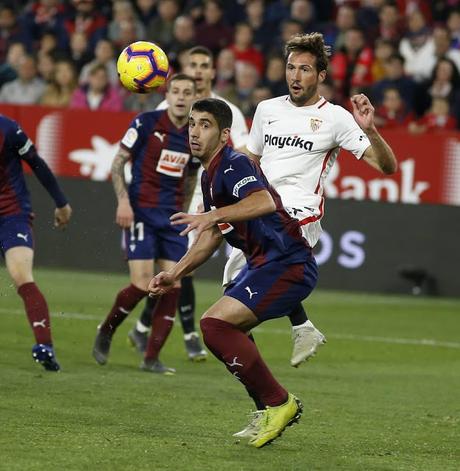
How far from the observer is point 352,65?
58.4ft

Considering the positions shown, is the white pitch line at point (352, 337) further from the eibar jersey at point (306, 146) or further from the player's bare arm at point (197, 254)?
the player's bare arm at point (197, 254)

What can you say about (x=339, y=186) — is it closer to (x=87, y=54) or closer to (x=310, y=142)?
(x=87, y=54)

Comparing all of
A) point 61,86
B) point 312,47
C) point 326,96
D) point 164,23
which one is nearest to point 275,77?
point 326,96

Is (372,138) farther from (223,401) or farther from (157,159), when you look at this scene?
(157,159)

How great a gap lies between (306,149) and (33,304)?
2605 millimetres

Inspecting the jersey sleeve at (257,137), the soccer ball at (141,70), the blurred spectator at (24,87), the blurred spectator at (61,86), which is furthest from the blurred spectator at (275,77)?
the jersey sleeve at (257,137)

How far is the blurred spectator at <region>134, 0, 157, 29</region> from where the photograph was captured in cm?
2034

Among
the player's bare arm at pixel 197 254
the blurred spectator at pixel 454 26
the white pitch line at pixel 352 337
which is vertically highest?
the blurred spectator at pixel 454 26

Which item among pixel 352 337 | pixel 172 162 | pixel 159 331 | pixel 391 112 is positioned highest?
pixel 391 112

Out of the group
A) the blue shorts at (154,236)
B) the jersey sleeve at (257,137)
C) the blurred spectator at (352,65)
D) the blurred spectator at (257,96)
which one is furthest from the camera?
the blurred spectator at (352,65)

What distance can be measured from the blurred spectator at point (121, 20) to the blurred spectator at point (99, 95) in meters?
2.10

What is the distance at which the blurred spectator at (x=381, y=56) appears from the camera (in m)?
17.3

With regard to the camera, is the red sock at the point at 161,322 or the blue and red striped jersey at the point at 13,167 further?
the red sock at the point at 161,322

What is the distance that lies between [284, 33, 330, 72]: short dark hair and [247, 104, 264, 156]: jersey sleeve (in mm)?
556
